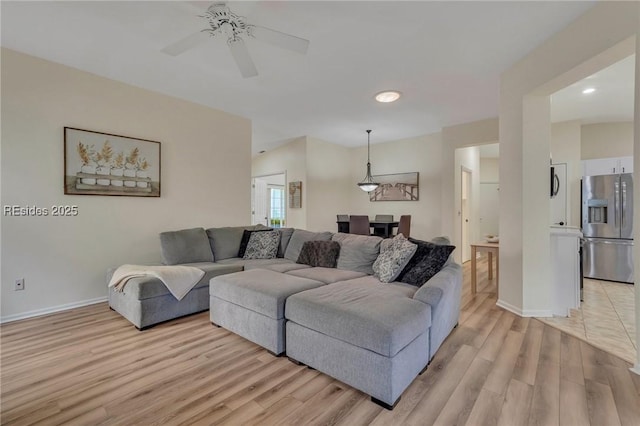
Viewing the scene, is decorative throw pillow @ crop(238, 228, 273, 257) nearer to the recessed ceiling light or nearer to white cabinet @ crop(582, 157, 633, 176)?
the recessed ceiling light

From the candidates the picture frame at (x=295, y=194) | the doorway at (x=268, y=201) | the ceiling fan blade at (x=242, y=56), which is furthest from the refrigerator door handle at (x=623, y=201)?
the doorway at (x=268, y=201)

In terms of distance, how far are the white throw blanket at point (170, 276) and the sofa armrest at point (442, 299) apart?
7.16 ft

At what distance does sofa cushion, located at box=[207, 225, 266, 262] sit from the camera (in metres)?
3.89

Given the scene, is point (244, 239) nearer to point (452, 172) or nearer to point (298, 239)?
point (298, 239)

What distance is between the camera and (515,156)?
3.06 m

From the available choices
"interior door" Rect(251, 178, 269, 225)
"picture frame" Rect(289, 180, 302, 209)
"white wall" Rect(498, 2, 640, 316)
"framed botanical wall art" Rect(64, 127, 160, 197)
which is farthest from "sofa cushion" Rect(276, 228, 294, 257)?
"interior door" Rect(251, 178, 269, 225)

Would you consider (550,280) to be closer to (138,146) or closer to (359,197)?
(359,197)

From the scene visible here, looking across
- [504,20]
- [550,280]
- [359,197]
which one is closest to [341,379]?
[550,280]

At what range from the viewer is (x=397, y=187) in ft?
20.6

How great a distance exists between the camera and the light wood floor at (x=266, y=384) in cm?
154

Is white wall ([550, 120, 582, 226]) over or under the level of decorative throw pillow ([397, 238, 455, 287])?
over

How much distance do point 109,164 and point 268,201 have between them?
4937 mm

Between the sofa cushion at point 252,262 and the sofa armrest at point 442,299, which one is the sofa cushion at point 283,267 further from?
the sofa armrest at point 442,299

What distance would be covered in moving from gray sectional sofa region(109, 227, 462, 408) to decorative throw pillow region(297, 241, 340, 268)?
79 millimetres
